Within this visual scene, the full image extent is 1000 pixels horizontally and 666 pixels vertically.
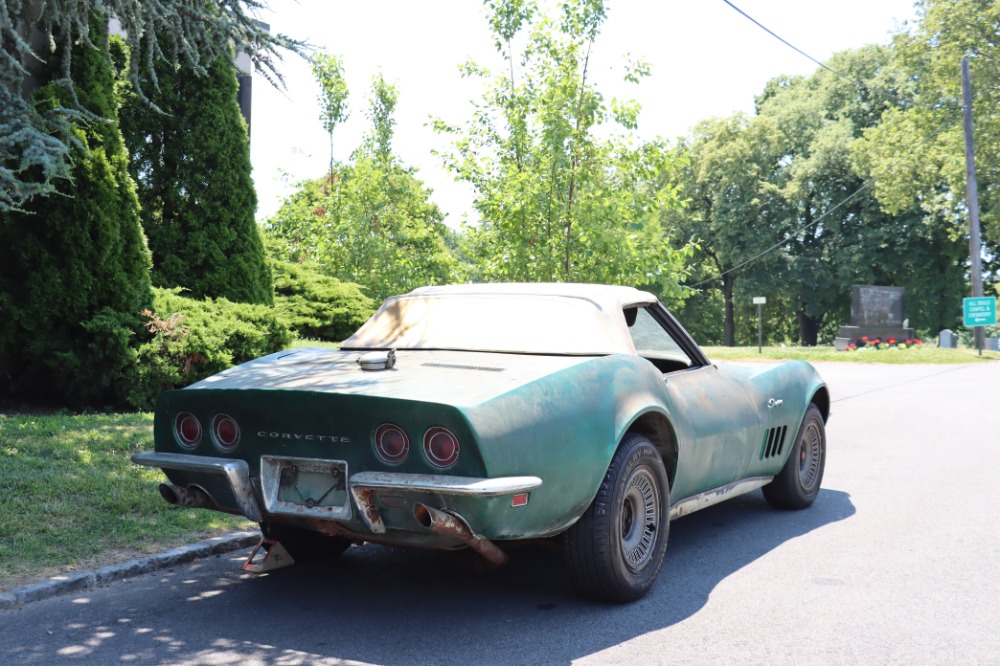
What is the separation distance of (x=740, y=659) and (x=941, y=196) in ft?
136

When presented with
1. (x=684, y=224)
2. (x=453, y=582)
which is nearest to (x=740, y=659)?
(x=453, y=582)

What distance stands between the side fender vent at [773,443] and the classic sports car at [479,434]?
462 millimetres

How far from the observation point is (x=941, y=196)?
1602 inches

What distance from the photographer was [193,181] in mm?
13055

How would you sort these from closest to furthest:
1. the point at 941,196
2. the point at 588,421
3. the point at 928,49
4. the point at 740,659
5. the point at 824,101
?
the point at 740,659, the point at 588,421, the point at 928,49, the point at 941,196, the point at 824,101

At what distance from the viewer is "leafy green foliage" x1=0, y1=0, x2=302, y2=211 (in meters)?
7.77

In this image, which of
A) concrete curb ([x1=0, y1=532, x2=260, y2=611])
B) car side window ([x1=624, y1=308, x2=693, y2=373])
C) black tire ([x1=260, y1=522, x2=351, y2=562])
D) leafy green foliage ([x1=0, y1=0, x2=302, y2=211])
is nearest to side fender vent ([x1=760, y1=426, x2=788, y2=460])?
car side window ([x1=624, y1=308, x2=693, y2=373])

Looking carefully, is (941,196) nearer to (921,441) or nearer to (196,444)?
(921,441)

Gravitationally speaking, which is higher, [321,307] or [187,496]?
[321,307]

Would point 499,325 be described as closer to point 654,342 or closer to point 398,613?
point 654,342

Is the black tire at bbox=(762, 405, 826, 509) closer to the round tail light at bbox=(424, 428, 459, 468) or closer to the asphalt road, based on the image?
the asphalt road

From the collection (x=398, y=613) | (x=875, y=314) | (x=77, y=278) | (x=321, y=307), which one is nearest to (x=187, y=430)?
(x=398, y=613)

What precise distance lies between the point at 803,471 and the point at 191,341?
6.35 metres

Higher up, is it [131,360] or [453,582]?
[131,360]
